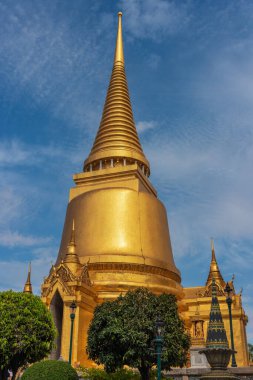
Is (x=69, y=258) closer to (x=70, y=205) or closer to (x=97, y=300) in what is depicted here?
(x=97, y=300)

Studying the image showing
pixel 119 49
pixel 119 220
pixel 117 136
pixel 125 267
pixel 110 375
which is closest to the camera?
pixel 110 375

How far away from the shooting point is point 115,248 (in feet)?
112

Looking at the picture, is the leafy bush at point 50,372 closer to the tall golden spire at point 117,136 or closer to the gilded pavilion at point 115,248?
the gilded pavilion at point 115,248

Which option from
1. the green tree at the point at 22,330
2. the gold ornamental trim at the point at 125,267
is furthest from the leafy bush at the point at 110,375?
the gold ornamental trim at the point at 125,267

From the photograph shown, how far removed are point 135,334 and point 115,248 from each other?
1571 centimetres

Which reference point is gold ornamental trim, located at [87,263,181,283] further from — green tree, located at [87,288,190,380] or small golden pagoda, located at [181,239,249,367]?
green tree, located at [87,288,190,380]

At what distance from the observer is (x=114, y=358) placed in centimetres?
1930

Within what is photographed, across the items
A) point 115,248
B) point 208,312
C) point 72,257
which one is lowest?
point 208,312

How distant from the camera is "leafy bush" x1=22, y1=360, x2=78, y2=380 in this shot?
16.4m

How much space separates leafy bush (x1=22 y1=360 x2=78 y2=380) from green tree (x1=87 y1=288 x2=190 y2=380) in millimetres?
2540

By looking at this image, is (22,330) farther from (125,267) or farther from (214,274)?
(214,274)

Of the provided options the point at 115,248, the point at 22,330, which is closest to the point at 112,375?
the point at 22,330

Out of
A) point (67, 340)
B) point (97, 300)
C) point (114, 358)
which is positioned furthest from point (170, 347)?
point (97, 300)

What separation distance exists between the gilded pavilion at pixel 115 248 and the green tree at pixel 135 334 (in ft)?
23.4
